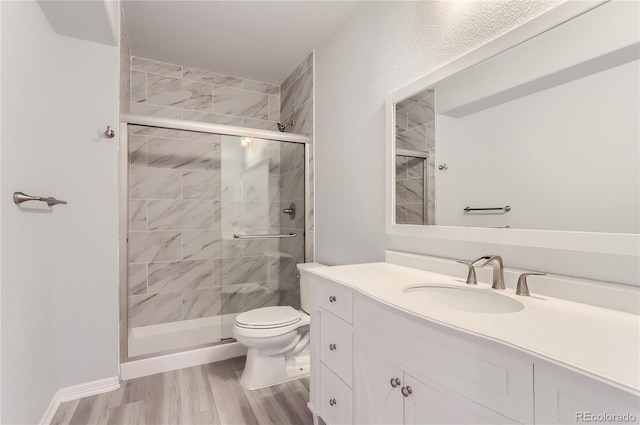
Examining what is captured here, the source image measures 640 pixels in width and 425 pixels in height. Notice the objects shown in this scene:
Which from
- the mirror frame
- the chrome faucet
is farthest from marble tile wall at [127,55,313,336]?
the chrome faucet

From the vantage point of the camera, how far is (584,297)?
928 mm

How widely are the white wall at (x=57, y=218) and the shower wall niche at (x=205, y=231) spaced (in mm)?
539

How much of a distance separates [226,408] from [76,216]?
4.66ft

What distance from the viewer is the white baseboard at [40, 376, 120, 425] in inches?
65.8

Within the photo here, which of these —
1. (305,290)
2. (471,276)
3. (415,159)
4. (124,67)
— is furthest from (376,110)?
(124,67)

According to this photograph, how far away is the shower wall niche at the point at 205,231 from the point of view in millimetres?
2486

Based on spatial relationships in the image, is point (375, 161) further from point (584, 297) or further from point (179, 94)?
point (179, 94)

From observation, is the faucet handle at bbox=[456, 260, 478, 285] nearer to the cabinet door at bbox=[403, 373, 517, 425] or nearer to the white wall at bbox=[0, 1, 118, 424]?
the cabinet door at bbox=[403, 373, 517, 425]

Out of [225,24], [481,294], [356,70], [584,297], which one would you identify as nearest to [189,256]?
[225,24]

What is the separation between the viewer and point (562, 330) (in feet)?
2.36

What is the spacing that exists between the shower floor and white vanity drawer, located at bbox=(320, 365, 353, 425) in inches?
46.8

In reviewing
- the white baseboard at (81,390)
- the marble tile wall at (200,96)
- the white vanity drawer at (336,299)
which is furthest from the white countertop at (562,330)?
the marble tile wall at (200,96)

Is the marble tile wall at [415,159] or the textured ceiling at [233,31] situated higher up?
the textured ceiling at [233,31]

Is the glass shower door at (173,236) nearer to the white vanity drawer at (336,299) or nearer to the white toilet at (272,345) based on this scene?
the white toilet at (272,345)
